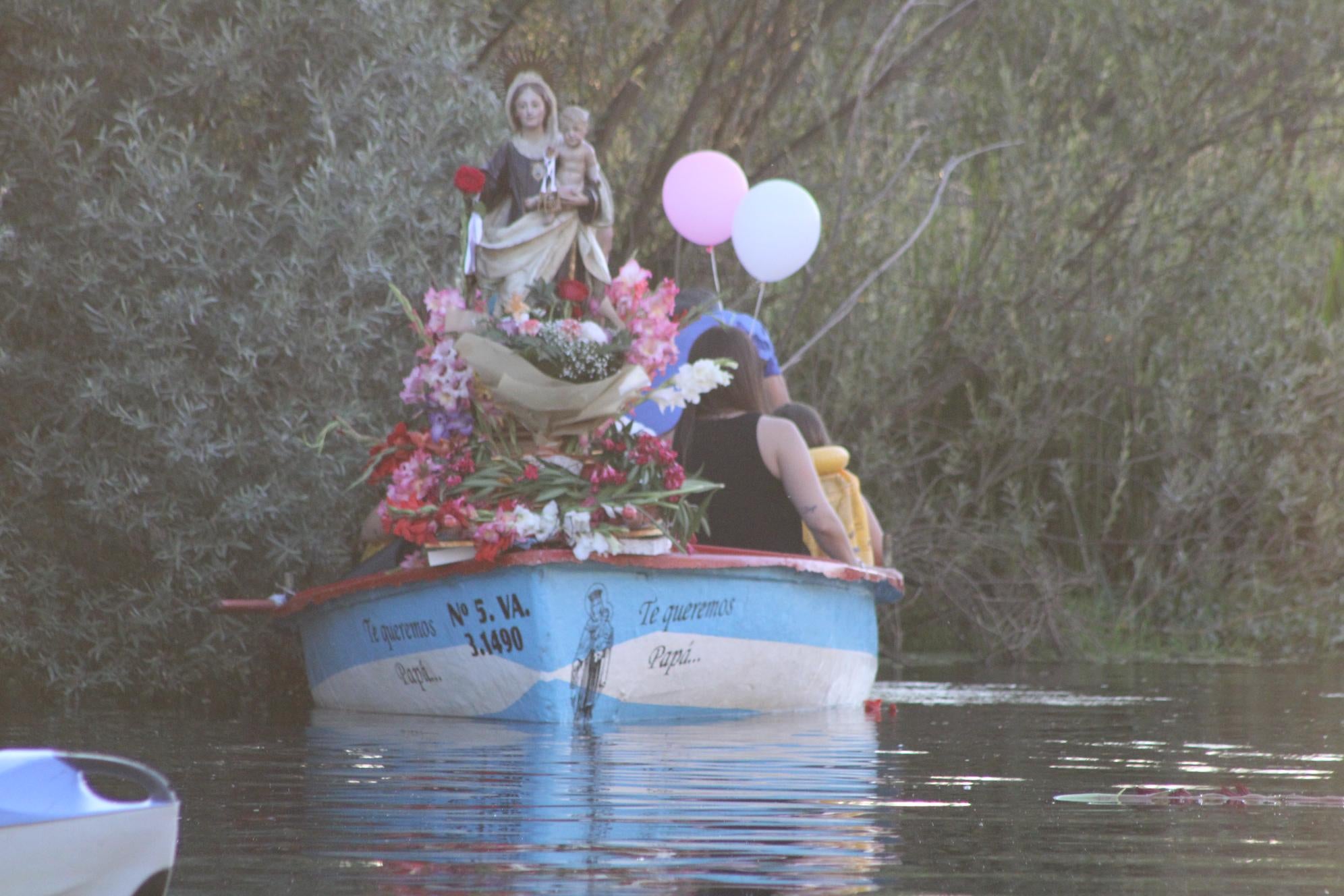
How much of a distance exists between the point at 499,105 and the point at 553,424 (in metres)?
3.89

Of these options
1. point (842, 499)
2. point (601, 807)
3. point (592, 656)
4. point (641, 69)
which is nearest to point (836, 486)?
point (842, 499)

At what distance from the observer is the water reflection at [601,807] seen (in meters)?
3.66

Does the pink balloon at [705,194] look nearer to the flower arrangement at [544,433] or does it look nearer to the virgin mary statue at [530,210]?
the virgin mary statue at [530,210]

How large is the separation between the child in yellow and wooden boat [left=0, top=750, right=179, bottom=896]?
244 inches

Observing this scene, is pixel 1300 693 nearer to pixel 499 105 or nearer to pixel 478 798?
pixel 499 105

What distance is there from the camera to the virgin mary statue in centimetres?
833

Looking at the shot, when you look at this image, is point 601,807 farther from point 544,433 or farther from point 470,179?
point 470,179

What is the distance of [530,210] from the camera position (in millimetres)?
8336

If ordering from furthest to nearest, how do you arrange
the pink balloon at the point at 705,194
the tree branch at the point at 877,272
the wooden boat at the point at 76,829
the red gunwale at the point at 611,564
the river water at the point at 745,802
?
the tree branch at the point at 877,272 → the pink balloon at the point at 705,194 → the red gunwale at the point at 611,564 → the river water at the point at 745,802 → the wooden boat at the point at 76,829

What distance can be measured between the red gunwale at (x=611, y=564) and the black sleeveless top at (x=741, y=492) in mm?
303

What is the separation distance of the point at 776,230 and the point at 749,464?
2505mm

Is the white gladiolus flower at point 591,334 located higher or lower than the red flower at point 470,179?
lower

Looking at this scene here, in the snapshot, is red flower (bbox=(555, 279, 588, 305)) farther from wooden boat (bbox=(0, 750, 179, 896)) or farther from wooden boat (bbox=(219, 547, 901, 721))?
wooden boat (bbox=(0, 750, 179, 896))

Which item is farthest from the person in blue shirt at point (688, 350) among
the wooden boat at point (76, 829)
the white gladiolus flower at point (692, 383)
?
the wooden boat at point (76, 829)
